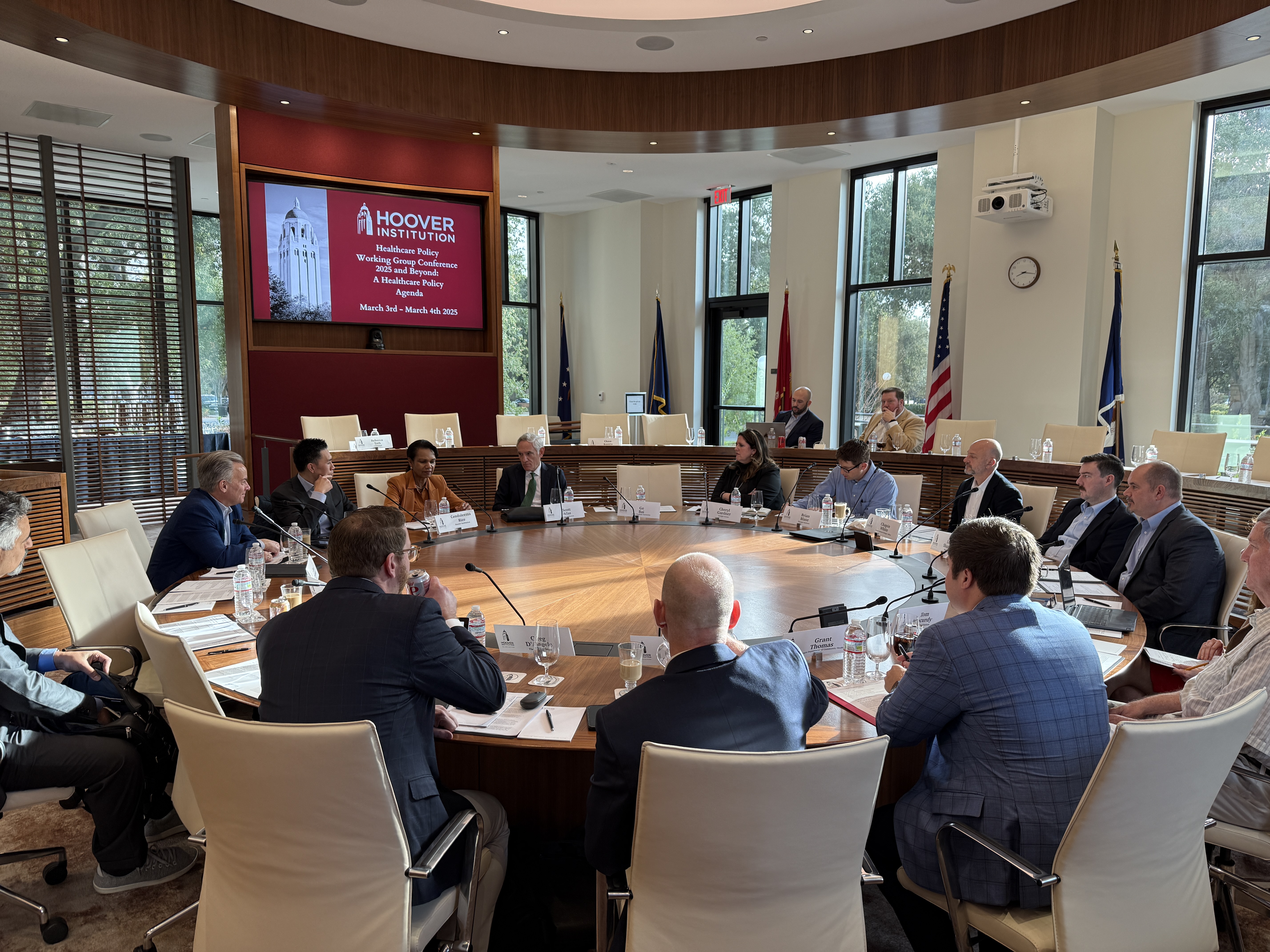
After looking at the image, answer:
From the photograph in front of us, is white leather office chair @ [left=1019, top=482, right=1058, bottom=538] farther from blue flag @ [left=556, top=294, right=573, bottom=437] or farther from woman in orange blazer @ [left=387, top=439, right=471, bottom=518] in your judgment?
blue flag @ [left=556, top=294, right=573, bottom=437]

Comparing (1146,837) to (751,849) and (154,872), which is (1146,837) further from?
(154,872)

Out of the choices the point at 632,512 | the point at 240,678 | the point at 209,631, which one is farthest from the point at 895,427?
the point at 240,678

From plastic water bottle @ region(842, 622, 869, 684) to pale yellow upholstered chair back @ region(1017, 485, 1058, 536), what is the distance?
267 cm

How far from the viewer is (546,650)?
2488 millimetres

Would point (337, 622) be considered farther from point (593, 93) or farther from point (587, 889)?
point (593, 93)

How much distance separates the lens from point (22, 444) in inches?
322

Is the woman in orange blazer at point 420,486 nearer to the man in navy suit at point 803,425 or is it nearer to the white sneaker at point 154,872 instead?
the white sneaker at point 154,872

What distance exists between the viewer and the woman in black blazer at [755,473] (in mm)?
5848

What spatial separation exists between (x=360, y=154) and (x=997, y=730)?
7.21 meters

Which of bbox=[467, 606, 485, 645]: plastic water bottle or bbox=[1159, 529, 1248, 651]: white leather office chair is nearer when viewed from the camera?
bbox=[467, 606, 485, 645]: plastic water bottle

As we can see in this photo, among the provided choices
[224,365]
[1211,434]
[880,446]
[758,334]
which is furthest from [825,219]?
[224,365]

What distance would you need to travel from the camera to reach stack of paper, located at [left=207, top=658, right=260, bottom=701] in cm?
242

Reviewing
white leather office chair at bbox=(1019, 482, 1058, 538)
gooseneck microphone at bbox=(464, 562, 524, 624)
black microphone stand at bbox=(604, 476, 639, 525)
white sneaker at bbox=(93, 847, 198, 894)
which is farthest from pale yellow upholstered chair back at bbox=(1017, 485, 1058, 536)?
white sneaker at bbox=(93, 847, 198, 894)

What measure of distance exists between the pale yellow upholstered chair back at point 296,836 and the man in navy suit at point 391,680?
0.14 m
